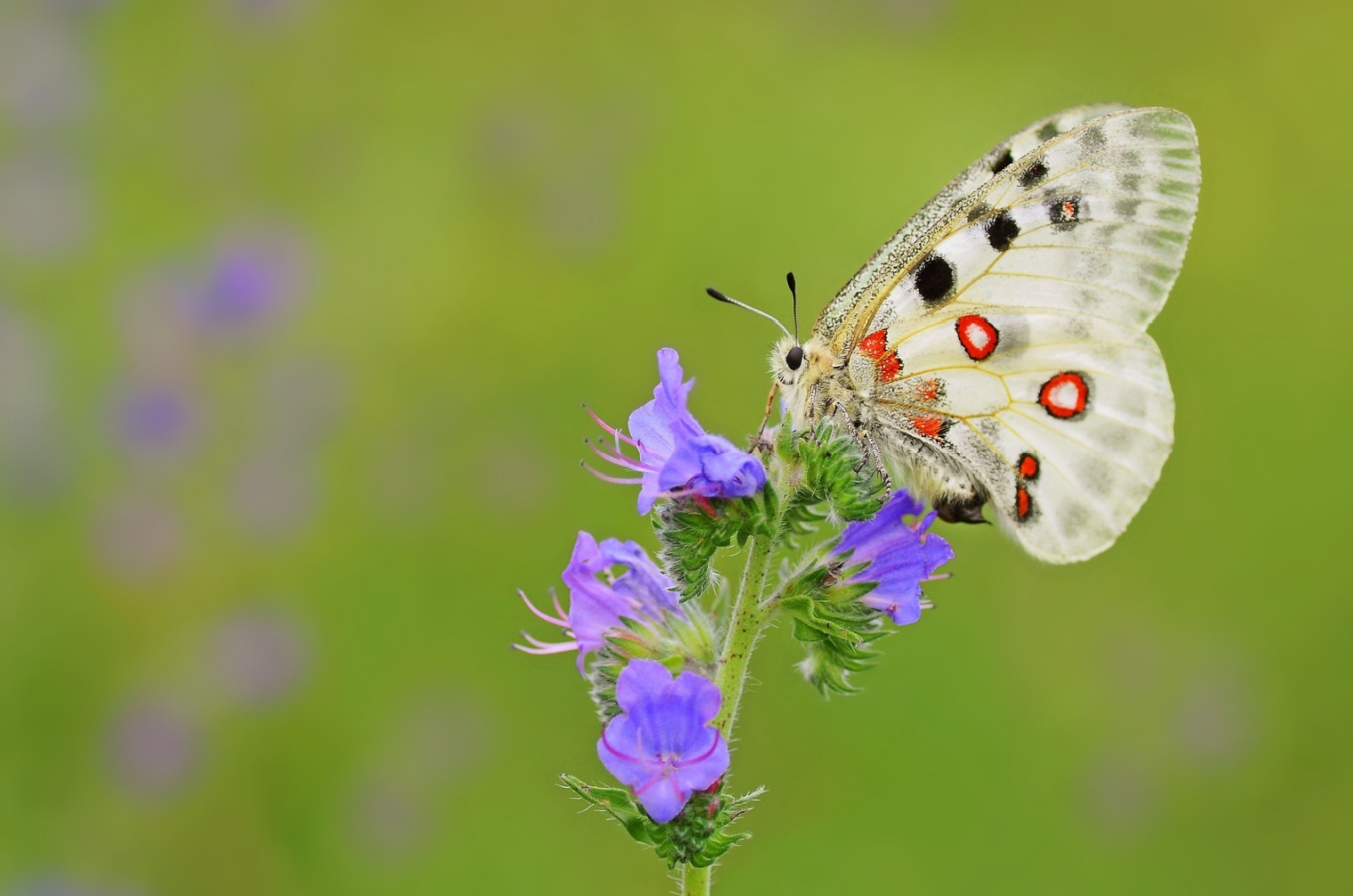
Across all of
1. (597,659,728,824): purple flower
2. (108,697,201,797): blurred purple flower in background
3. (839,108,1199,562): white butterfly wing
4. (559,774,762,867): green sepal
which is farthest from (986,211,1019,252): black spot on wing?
(108,697,201,797): blurred purple flower in background

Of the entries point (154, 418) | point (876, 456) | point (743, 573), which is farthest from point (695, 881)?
point (154, 418)

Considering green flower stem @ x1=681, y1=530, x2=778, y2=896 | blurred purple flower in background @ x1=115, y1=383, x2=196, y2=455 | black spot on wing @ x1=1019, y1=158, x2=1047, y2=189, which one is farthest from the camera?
blurred purple flower in background @ x1=115, y1=383, x2=196, y2=455

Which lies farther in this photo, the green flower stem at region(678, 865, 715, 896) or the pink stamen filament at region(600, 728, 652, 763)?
the green flower stem at region(678, 865, 715, 896)

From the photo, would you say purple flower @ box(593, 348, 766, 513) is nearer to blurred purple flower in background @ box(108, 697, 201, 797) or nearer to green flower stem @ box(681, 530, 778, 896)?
green flower stem @ box(681, 530, 778, 896)

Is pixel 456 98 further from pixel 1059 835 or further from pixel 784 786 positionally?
pixel 1059 835

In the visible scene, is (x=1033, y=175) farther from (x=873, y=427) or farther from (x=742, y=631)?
A: (x=742, y=631)

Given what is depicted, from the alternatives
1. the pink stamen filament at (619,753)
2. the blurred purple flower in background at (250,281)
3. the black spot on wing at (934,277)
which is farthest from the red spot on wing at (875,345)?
the blurred purple flower in background at (250,281)

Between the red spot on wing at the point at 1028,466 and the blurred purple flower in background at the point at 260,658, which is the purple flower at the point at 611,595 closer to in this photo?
the red spot on wing at the point at 1028,466
